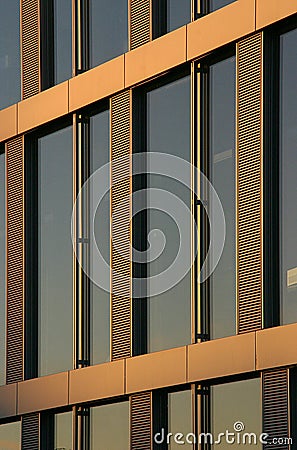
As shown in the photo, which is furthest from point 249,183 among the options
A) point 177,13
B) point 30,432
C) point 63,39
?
point 30,432

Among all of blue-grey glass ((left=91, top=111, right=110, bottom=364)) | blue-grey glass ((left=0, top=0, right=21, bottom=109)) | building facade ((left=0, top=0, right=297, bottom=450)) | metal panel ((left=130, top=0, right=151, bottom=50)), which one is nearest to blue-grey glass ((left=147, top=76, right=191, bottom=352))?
building facade ((left=0, top=0, right=297, bottom=450))

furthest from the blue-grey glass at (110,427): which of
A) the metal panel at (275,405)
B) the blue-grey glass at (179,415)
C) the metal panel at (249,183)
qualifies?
the metal panel at (275,405)

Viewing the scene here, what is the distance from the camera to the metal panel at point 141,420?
67.5 ft

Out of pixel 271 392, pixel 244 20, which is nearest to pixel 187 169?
pixel 244 20

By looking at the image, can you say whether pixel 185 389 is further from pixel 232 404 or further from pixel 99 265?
pixel 99 265

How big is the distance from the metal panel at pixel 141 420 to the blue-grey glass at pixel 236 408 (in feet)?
4.33

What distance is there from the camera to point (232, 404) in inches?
758

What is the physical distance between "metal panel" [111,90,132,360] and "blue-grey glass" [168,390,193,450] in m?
1.21

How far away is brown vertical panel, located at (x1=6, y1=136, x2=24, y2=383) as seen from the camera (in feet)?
78.0

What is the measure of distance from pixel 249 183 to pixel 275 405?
10.3 ft

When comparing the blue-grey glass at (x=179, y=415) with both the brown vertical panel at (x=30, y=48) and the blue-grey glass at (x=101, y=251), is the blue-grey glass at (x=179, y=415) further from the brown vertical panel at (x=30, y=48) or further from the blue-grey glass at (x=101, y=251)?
the brown vertical panel at (x=30, y=48)

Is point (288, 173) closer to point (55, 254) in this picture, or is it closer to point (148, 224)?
point (148, 224)

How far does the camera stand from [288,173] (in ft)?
61.9

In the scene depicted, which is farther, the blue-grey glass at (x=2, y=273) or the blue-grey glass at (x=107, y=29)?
the blue-grey glass at (x=2, y=273)
